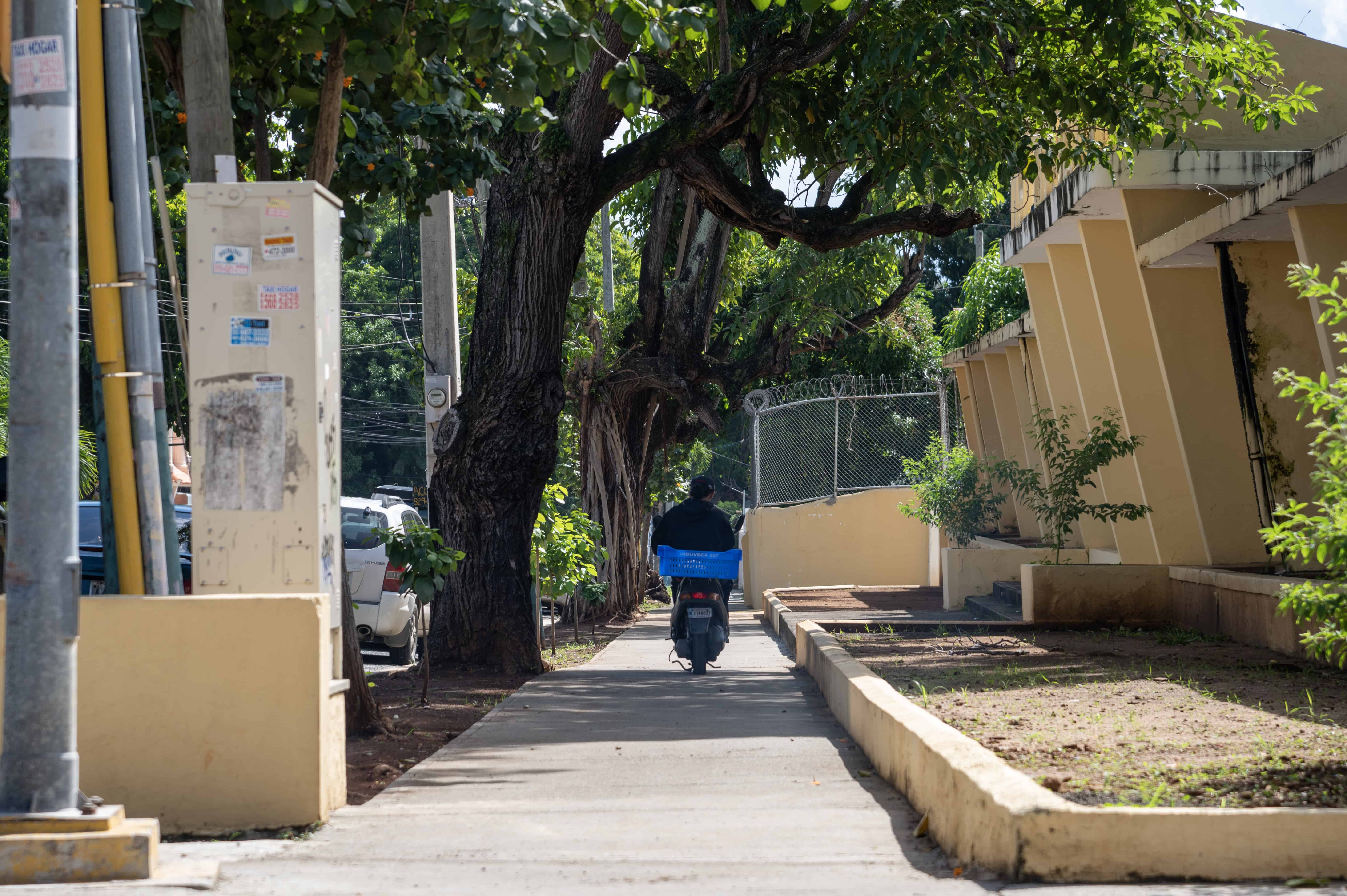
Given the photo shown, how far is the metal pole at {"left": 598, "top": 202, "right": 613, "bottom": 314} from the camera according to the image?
2258 centimetres

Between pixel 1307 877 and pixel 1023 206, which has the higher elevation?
pixel 1023 206

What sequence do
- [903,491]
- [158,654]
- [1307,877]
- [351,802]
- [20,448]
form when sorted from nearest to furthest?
[1307,877] < [20,448] < [158,654] < [351,802] < [903,491]

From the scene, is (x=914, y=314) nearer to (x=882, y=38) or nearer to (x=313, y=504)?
(x=882, y=38)

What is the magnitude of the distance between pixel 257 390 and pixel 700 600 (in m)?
6.77

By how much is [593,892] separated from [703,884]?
35 centimetres

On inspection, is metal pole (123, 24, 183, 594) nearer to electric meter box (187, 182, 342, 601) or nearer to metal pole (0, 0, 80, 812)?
electric meter box (187, 182, 342, 601)

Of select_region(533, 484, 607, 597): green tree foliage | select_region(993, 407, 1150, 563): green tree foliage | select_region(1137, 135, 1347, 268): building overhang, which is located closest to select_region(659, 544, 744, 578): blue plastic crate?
select_region(533, 484, 607, 597): green tree foliage

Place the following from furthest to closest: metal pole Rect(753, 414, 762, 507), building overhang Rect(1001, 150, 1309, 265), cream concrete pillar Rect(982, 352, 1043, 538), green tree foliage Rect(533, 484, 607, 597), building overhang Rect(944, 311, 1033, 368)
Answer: metal pole Rect(753, 414, 762, 507), cream concrete pillar Rect(982, 352, 1043, 538), building overhang Rect(944, 311, 1033, 368), green tree foliage Rect(533, 484, 607, 597), building overhang Rect(1001, 150, 1309, 265)

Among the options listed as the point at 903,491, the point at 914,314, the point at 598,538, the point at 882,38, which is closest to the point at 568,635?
the point at 598,538

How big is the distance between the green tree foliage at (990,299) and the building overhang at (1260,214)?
34.9 ft

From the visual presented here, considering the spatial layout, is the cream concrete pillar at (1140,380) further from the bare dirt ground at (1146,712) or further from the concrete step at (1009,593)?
the bare dirt ground at (1146,712)

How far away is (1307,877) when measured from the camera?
396cm

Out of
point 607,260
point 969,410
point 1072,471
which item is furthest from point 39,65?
point 969,410

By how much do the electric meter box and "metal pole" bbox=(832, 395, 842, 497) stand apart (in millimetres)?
17234
